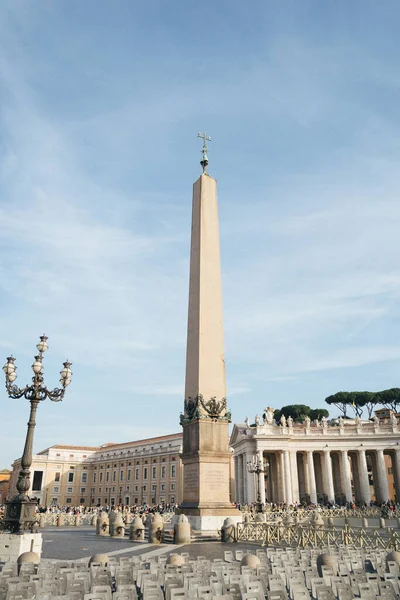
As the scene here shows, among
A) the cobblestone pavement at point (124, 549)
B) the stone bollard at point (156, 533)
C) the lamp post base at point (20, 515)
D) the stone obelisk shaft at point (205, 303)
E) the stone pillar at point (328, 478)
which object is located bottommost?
the cobblestone pavement at point (124, 549)

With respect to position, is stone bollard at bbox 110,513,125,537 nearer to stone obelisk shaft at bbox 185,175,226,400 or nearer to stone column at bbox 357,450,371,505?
stone obelisk shaft at bbox 185,175,226,400

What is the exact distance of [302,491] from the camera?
246 ft

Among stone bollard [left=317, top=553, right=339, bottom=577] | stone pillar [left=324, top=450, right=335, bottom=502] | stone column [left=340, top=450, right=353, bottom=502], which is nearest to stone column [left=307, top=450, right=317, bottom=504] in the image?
stone pillar [left=324, top=450, right=335, bottom=502]

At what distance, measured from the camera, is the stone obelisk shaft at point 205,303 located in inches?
869

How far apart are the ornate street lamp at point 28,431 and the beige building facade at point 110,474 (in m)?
68.4

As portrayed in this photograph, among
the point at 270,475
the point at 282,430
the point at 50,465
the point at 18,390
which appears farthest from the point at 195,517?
the point at 50,465

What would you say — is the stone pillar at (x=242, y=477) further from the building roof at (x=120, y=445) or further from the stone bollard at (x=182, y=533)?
the stone bollard at (x=182, y=533)

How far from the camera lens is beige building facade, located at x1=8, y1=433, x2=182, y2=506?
3310 inches

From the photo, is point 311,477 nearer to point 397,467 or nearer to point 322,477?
point 322,477

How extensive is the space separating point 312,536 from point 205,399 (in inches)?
280

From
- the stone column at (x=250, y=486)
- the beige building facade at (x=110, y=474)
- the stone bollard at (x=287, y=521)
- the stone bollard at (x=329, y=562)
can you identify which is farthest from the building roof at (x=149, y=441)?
the stone bollard at (x=329, y=562)

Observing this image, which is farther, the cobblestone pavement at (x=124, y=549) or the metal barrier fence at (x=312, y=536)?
the cobblestone pavement at (x=124, y=549)

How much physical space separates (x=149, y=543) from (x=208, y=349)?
844 cm

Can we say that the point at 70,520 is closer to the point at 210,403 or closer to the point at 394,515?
the point at 210,403
